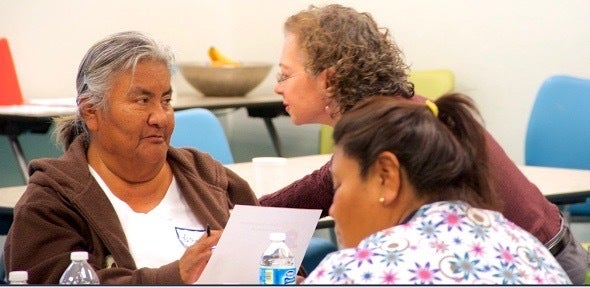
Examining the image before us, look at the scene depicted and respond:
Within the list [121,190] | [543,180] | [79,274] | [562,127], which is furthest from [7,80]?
[79,274]

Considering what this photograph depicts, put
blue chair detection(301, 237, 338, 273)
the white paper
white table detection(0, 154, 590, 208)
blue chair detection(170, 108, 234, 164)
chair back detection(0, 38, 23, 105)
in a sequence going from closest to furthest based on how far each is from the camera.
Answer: the white paper → white table detection(0, 154, 590, 208) → blue chair detection(170, 108, 234, 164) → blue chair detection(301, 237, 338, 273) → chair back detection(0, 38, 23, 105)

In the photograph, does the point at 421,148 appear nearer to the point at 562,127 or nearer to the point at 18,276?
the point at 18,276

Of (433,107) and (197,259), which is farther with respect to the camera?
(197,259)

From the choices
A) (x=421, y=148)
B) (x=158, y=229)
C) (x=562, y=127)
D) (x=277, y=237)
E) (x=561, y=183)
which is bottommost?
(x=562, y=127)

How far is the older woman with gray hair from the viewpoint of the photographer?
2.39 m

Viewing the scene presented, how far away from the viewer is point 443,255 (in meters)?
1.62

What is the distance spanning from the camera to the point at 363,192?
5.80ft

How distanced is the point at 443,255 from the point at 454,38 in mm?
4561

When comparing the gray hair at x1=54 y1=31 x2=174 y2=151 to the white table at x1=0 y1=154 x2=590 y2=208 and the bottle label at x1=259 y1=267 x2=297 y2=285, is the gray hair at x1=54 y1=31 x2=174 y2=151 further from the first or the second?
the white table at x1=0 y1=154 x2=590 y2=208

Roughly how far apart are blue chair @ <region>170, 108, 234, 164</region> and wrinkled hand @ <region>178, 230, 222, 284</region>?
1.53 metres

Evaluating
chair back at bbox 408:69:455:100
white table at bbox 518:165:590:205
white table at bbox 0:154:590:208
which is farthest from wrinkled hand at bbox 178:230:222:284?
chair back at bbox 408:69:455:100

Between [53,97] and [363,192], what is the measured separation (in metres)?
4.58

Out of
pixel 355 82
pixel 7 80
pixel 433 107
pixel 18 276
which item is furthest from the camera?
pixel 7 80

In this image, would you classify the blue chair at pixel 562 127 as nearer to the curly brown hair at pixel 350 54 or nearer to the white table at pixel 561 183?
the white table at pixel 561 183
